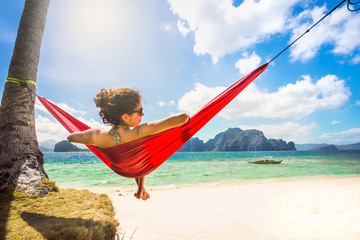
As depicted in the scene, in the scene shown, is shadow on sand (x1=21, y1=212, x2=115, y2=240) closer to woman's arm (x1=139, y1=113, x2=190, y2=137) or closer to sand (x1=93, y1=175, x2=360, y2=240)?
woman's arm (x1=139, y1=113, x2=190, y2=137)

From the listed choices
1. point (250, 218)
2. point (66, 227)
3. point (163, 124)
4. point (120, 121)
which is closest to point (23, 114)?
point (66, 227)

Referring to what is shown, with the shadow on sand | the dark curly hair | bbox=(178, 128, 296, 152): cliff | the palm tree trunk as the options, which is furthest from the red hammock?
bbox=(178, 128, 296, 152): cliff

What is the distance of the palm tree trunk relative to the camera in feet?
6.73

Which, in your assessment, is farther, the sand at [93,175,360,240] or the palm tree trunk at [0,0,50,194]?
the sand at [93,175,360,240]

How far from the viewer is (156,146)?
154 cm

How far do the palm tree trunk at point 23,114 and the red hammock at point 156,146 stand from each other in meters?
1.16

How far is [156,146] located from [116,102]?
504 millimetres

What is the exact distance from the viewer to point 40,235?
4.50 feet

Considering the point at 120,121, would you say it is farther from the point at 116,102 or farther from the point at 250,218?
the point at 250,218

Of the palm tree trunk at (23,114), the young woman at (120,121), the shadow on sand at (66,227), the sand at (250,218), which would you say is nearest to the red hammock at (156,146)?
the young woman at (120,121)

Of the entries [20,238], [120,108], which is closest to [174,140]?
[120,108]

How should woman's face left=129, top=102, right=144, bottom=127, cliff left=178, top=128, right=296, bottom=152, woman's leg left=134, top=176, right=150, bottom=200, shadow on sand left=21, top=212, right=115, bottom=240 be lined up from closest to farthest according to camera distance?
woman's face left=129, top=102, right=144, bottom=127
shadow on sand left=21, top=212, right=115, bottom=240
woman's leg left=134, top=176, right=150, bottom=200
cliff left=178, top=128, right=296, bottom=152

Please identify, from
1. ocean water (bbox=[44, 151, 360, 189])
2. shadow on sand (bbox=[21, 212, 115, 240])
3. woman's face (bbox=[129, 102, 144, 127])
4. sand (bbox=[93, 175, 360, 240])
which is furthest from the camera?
ocean water (bbox=[44, 151, 360, 189])

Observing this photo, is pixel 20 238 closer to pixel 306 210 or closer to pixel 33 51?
pixel 33 51
